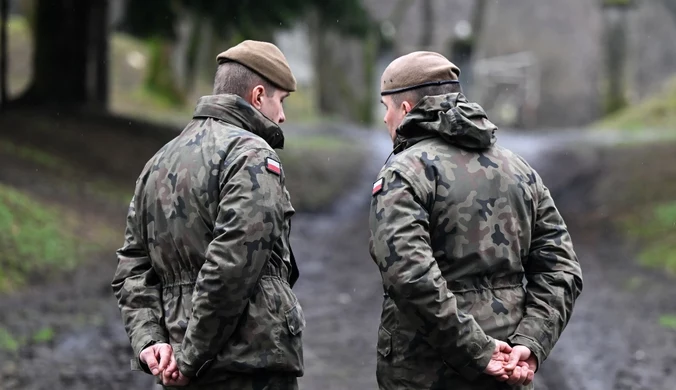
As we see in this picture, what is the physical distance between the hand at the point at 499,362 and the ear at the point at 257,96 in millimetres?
1283

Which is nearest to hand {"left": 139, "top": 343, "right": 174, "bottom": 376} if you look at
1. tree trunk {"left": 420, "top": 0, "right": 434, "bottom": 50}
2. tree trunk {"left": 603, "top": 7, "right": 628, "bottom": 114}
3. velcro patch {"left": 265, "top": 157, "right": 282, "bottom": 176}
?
velcro patch {"left": 265, "top": 157, "right": 282, "bottom": 176}

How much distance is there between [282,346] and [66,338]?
4.89m

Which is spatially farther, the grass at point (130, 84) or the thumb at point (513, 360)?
the grass at point (130, 84)

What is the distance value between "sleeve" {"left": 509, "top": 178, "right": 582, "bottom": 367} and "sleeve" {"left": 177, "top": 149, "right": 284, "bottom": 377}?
1006 millimetres

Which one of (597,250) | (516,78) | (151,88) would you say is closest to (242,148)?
(597,250)

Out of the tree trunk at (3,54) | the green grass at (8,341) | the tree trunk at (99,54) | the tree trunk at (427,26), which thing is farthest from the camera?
the tree trunk at (427,26)

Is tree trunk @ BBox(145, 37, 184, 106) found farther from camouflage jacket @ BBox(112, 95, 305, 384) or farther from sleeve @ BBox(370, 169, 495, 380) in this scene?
sleeve @ BBox(370, 169, 495, 380)

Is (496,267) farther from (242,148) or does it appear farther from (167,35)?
(167,35)

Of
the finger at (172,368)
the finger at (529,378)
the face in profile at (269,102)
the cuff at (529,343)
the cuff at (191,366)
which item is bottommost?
the finger at (172,368)

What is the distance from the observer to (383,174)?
357cm

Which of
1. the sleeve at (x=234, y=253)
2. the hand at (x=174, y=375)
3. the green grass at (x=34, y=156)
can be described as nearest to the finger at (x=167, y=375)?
the hand at (x=174, y=375)

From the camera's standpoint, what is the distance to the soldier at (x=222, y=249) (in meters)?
3.44

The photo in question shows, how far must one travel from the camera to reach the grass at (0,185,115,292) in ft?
30.6

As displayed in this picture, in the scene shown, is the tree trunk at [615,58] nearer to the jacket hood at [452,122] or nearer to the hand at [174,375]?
the jacket hood at [452,122]
